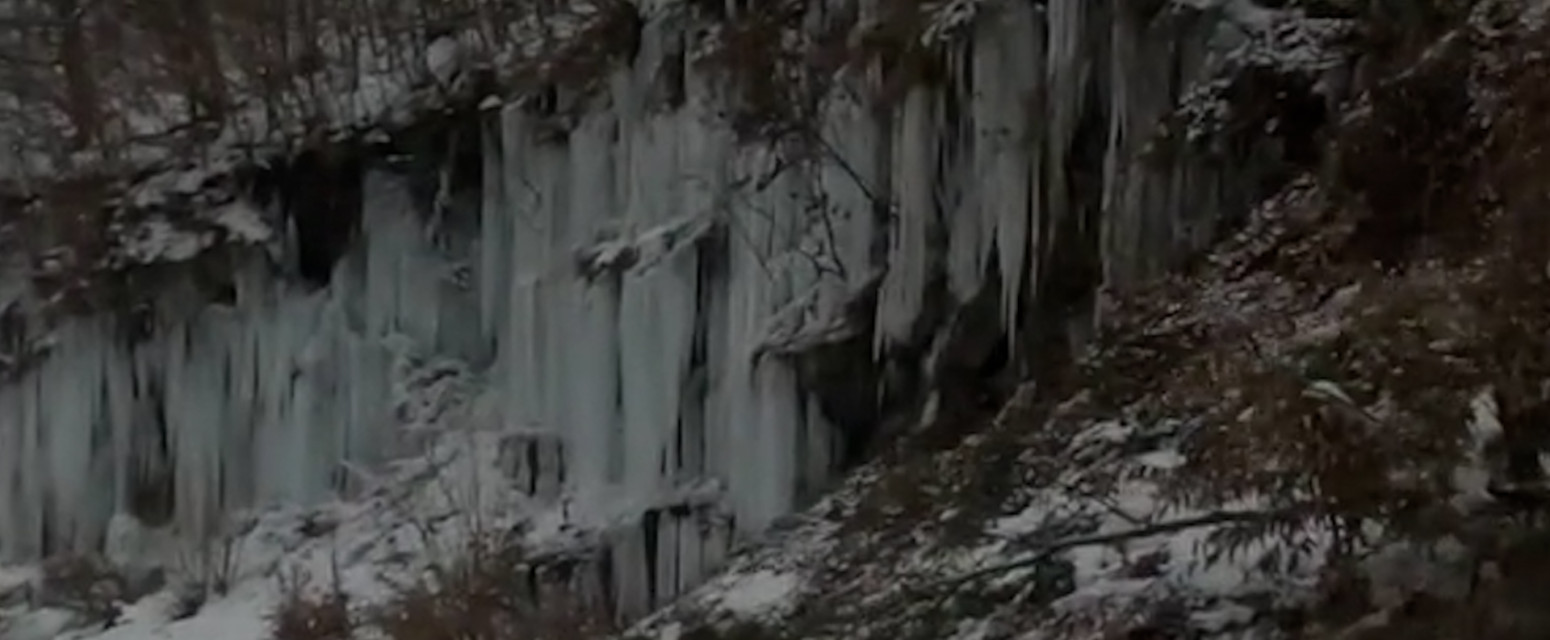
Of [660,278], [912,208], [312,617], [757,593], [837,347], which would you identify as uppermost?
[912,208]

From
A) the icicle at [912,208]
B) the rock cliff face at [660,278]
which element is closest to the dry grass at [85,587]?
the rock cliff face at [660,278]

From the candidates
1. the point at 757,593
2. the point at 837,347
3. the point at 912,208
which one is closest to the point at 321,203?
the point at 837,347

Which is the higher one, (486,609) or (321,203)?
(321,203)

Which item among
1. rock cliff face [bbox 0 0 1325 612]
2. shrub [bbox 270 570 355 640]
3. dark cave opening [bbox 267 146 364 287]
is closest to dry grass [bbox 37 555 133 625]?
rock cliff face [bbox 0 0 1325 612]

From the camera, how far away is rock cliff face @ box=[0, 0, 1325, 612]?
657 cm

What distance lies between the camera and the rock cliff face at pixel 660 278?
6574 mm

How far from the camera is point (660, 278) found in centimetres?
754

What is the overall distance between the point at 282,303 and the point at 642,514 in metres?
1.94

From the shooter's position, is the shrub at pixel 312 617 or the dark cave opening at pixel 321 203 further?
the dark cave opening at pixel 321 203

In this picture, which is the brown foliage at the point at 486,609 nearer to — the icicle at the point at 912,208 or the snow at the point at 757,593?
the snow at the point at 757,593

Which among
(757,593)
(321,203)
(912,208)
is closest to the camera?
(757,593)

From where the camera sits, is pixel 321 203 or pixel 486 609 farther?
pixel 321 203

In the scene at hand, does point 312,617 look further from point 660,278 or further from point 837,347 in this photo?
point 837,347

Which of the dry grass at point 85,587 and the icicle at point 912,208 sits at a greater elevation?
the icicle at point 912,208
